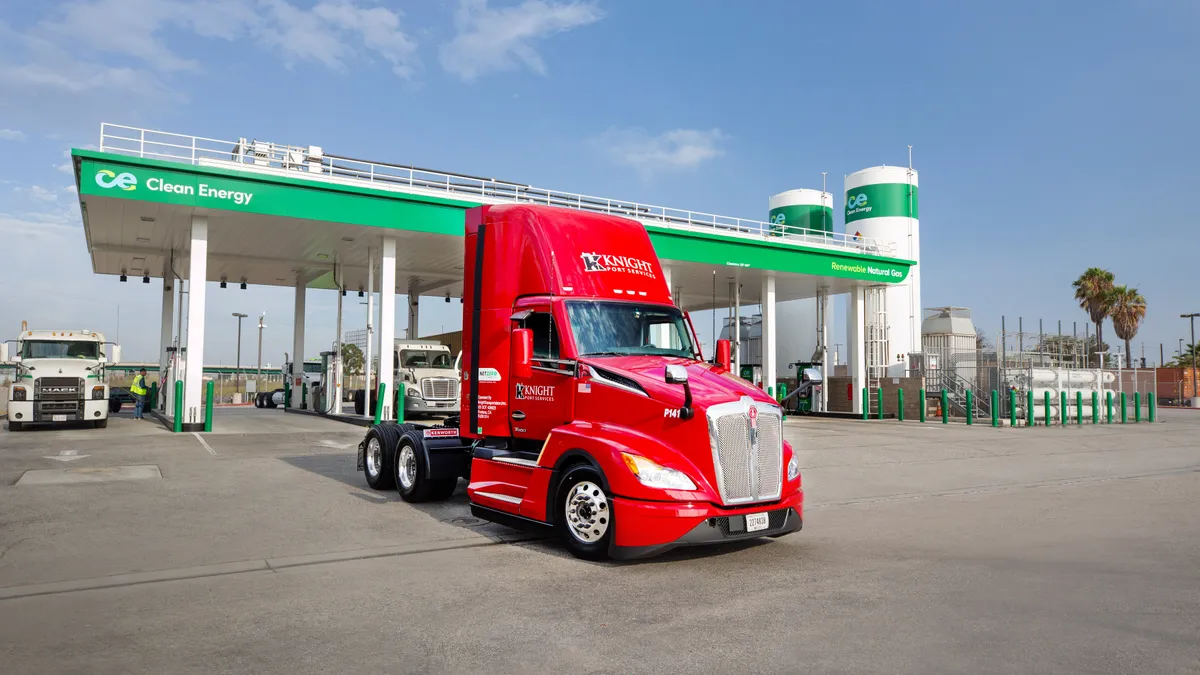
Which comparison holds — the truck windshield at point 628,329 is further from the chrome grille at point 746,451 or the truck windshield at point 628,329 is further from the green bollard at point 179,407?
the green bollard at point 179,407

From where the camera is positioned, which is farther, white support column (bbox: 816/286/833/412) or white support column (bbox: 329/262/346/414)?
white support column (bbox: 816/286/833/412)

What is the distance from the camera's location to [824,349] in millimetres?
34438

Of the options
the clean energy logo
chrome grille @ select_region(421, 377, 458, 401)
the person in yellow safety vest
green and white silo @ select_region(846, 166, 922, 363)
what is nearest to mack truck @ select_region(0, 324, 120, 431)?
the person in yellow safety vest

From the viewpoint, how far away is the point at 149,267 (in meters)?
30.2

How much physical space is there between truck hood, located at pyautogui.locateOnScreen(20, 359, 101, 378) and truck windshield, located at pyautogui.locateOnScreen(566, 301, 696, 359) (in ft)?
63.1

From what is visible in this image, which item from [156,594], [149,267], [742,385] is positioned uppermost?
[149,267]

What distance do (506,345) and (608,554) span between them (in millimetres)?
2896

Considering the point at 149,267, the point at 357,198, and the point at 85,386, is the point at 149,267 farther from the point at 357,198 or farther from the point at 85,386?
the point at 357,198

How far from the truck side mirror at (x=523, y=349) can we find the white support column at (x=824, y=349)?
2658 cm

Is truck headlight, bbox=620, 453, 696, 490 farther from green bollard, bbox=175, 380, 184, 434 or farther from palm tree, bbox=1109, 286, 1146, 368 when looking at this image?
palm tree, bbox=1109, 286, 1146, 368

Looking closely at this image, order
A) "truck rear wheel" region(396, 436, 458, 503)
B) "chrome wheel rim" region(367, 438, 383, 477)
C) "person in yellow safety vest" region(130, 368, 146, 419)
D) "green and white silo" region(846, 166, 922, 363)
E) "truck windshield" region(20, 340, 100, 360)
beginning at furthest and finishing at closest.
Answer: "green and white silo" region(846, 166, 922, 363)
"person in yellow safety vest" region(130, 368, 146, 419)
"truck windshield" region(20, 340, 100, 360)
"chrome wheel rim" region(367, 438, 383, 477)
"truck rear wheel" region(396, 436, 458, 503)

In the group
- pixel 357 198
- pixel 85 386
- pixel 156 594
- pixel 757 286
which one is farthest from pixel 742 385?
pixel 757 286

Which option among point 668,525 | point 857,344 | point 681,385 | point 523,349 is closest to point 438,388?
point 857,344

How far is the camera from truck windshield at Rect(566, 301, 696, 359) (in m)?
8.34
